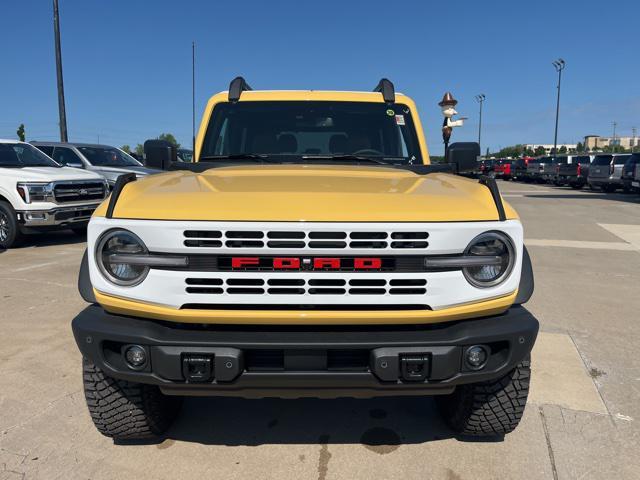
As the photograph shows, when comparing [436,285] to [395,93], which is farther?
[395,93]

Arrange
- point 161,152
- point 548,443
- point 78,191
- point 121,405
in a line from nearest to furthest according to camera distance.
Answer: point 121,405 → point 548,443 → point 161,152 → point 78,191

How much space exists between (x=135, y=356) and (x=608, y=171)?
23863 mm

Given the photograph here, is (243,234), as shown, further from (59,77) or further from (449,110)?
(449,110)

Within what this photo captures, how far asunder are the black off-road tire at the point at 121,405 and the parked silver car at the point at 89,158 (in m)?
9.38

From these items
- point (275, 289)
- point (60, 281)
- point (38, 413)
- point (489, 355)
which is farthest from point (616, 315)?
point (60, 281)

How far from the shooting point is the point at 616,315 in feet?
16.5

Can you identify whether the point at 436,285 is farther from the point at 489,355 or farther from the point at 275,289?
the point at 275,289

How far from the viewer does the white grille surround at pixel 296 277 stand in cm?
208

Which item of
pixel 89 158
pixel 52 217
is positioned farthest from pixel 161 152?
pixel 89 158

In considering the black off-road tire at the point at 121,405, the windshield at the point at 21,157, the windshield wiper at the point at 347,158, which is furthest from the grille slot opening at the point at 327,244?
the windshield at the point at 21,157

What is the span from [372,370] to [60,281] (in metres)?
5.29

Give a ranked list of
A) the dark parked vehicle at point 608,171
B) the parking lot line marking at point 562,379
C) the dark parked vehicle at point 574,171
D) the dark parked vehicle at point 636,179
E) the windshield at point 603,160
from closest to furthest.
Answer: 1. the parking lot line marking at point 562,379
2. the dark parked vehicle at point 636,179
3. the dark parked vehicle at point 608,171
4. the windshield at point 603,160
5. the dark parked vehicle at point 574,171

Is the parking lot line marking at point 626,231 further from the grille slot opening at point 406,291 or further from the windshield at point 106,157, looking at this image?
the windshield at point 106,157

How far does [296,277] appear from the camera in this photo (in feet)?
6.87
